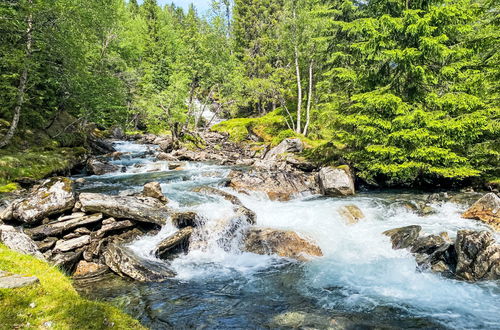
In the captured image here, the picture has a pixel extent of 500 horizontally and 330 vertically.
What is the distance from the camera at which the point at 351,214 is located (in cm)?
1337

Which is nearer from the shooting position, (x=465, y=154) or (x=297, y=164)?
(x=465, y=154)

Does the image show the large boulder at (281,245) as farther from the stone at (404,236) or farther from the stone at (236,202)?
the stone at (404,236)

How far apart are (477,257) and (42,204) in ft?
47.0

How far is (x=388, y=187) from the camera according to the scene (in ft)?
61.6

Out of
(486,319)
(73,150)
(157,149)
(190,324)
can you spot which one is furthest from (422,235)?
(157,149)

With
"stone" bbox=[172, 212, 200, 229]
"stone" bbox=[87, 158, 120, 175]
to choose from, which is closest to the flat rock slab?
"stone" bbox=[172, 212, 200, 229]

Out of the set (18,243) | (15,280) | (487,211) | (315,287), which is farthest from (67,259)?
(487,211)

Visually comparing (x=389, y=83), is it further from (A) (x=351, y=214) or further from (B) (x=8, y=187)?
(B) (x=8, y=187)

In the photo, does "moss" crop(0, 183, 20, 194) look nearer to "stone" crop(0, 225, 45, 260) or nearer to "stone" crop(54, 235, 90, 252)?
"stone" crop(54, 235, 90, 252)

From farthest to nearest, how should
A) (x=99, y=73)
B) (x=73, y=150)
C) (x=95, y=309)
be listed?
(x=99, y=73) → (x=73, y=150) → (x=95, y=309)

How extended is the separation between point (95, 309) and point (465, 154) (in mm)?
18553

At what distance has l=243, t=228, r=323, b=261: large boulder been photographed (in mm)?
10352

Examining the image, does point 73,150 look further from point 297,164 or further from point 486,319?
point 486,319

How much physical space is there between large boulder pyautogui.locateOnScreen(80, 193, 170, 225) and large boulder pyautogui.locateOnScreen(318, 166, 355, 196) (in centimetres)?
968
